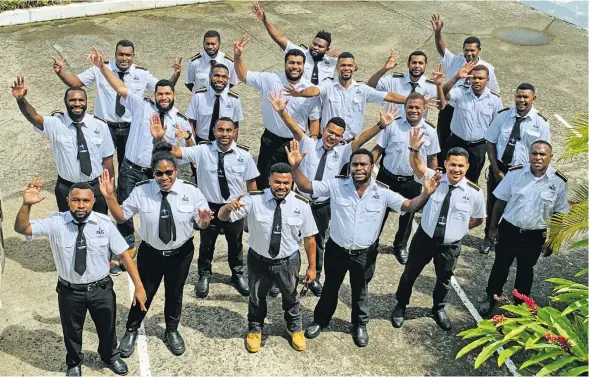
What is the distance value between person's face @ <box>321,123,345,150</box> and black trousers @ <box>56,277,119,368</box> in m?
2.76

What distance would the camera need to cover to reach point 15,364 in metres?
6.77

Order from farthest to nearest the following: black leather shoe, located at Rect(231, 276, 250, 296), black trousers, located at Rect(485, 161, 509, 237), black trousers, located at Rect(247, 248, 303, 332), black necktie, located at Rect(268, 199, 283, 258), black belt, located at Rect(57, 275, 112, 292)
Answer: black trousers, located at Rect(485, 161, 509, 237) < black leather shoe, located at Rect(231, 276, 250, 296) < black trousers, located at Rect(247, 248, 303, 332) < black necktie, located at Rect(268, 199, 283, 258) < black belt, located at Rect(57, 275, 112, 292)

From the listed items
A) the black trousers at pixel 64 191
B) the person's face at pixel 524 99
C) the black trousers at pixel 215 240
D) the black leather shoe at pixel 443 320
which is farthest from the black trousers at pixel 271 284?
the person's face at pixel 524 99

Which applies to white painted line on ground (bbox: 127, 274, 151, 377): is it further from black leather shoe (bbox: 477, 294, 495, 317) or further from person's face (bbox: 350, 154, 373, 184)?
black leather shoe (bbox: 477, 294, 495, 317)

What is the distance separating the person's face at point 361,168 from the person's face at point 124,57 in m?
3.82

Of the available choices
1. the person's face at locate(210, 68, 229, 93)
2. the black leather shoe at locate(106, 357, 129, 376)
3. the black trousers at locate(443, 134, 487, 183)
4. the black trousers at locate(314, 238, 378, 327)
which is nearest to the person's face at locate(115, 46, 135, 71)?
the person's face at locate(210, 68, 229, 93)

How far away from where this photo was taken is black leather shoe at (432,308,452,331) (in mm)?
7680

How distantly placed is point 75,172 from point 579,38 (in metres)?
13.1

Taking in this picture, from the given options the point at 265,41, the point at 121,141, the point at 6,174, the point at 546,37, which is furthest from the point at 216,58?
the point at 546,37

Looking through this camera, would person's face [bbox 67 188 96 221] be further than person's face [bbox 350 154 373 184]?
No

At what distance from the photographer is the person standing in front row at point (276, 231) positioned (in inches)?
265

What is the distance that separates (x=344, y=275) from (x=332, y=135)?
154 cm

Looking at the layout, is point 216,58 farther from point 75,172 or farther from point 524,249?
point 524,249

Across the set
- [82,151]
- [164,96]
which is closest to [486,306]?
[164,96]
